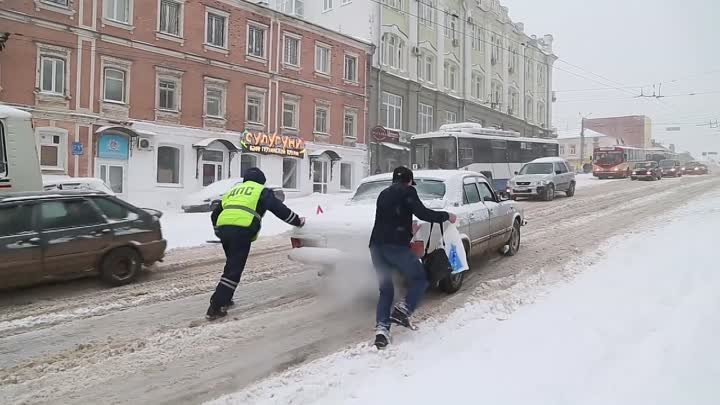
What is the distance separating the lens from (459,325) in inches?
217

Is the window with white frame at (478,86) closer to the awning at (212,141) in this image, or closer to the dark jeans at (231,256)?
the awning at (212,141)

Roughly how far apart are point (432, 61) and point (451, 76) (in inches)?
123

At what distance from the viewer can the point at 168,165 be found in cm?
2319

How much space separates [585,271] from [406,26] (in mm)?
30317

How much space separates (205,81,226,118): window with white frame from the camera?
24406 millimetres

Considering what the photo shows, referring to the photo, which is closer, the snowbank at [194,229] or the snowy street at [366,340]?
the snowy street at [366,340]

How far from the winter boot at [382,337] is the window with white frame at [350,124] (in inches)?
1053

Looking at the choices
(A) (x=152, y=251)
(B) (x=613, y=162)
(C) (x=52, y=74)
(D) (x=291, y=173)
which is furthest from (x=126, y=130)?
(B) (x=613, y=162)

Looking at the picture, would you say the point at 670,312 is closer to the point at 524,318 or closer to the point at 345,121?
the point at 524,318

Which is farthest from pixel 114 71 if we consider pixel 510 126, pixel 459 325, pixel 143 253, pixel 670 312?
pixel 510 126

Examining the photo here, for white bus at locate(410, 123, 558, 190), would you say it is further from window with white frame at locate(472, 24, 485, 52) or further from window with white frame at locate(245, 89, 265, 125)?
window with white frame at locate(472, 24, 485, 52)

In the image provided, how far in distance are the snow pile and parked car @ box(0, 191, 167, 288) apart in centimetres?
465

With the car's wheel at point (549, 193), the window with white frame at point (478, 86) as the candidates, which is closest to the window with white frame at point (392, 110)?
the window with white frame at point (478, 86)

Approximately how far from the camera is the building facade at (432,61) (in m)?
33.3
